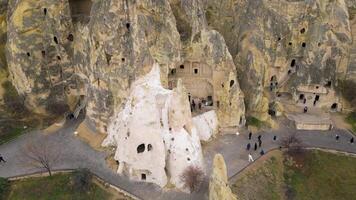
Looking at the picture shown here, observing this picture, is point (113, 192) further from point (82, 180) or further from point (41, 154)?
point (41, 154)

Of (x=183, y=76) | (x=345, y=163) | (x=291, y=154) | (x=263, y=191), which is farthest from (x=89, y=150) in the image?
(x=345, y=163)

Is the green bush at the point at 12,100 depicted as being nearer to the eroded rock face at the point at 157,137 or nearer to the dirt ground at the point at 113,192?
the dirt ground at the point at 113,192

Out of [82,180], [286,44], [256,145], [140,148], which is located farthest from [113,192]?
[286,44]

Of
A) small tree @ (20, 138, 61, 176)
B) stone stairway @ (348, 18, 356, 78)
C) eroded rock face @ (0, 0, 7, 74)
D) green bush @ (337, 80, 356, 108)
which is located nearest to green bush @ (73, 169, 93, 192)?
small tree @ (20, 138, 61, 176)

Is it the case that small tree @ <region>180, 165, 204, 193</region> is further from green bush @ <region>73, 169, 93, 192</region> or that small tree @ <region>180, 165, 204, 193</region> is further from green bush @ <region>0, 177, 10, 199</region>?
green bush @ <region>0, 177, 10, 199</region>

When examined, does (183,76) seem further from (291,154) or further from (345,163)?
(345,163)
